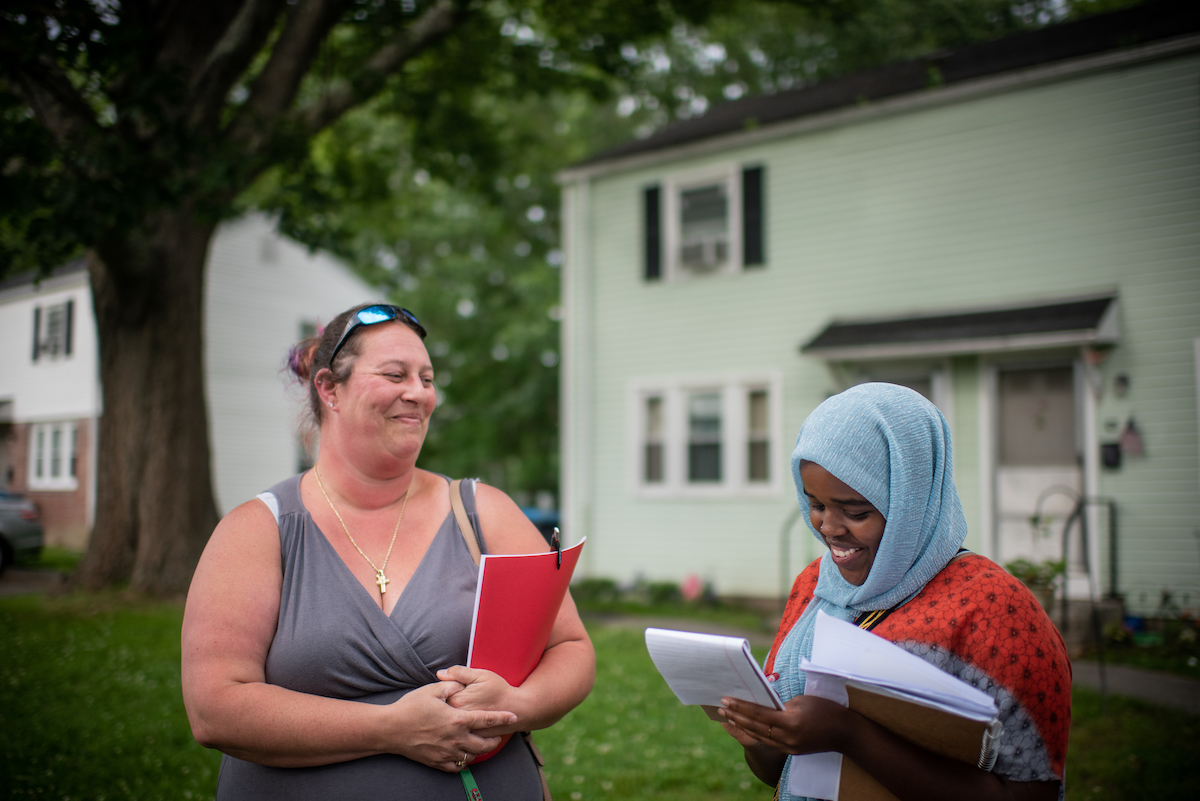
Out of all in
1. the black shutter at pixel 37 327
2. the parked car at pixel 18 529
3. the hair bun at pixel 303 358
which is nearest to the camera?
the hair bun at pixel 303 358

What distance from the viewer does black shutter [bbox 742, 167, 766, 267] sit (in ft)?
40.1

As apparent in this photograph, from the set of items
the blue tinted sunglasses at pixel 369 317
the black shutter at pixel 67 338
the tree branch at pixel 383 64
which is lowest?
the blue tinted sunglasses at pixel 369 317

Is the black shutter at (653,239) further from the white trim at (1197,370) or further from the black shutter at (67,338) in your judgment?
the black shutter at (67,338)

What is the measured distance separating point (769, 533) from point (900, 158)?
5.35 metres

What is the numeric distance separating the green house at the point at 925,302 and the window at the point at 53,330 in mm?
7316

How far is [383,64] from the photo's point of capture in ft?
36.3

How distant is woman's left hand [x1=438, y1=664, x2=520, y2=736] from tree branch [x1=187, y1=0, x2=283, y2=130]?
29.2 feet

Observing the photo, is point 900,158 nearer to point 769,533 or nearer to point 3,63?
point 769,533

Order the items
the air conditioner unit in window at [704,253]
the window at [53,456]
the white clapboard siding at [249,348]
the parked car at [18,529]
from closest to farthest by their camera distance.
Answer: the parked car at [18,529] → the window at [53,456] → the air conditioner unit in window at [704,253] → the white clapboard siding at [249,348]

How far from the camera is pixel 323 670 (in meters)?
2.07

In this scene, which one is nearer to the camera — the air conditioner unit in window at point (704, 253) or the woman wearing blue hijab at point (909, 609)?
the woman wearing blue hijab at point (909, 609)

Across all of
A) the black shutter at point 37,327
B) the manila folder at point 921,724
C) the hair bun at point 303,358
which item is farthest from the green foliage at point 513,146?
the manila folder at point 921,724

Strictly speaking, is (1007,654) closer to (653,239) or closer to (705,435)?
(705,435)

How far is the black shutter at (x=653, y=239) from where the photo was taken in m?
13.1
